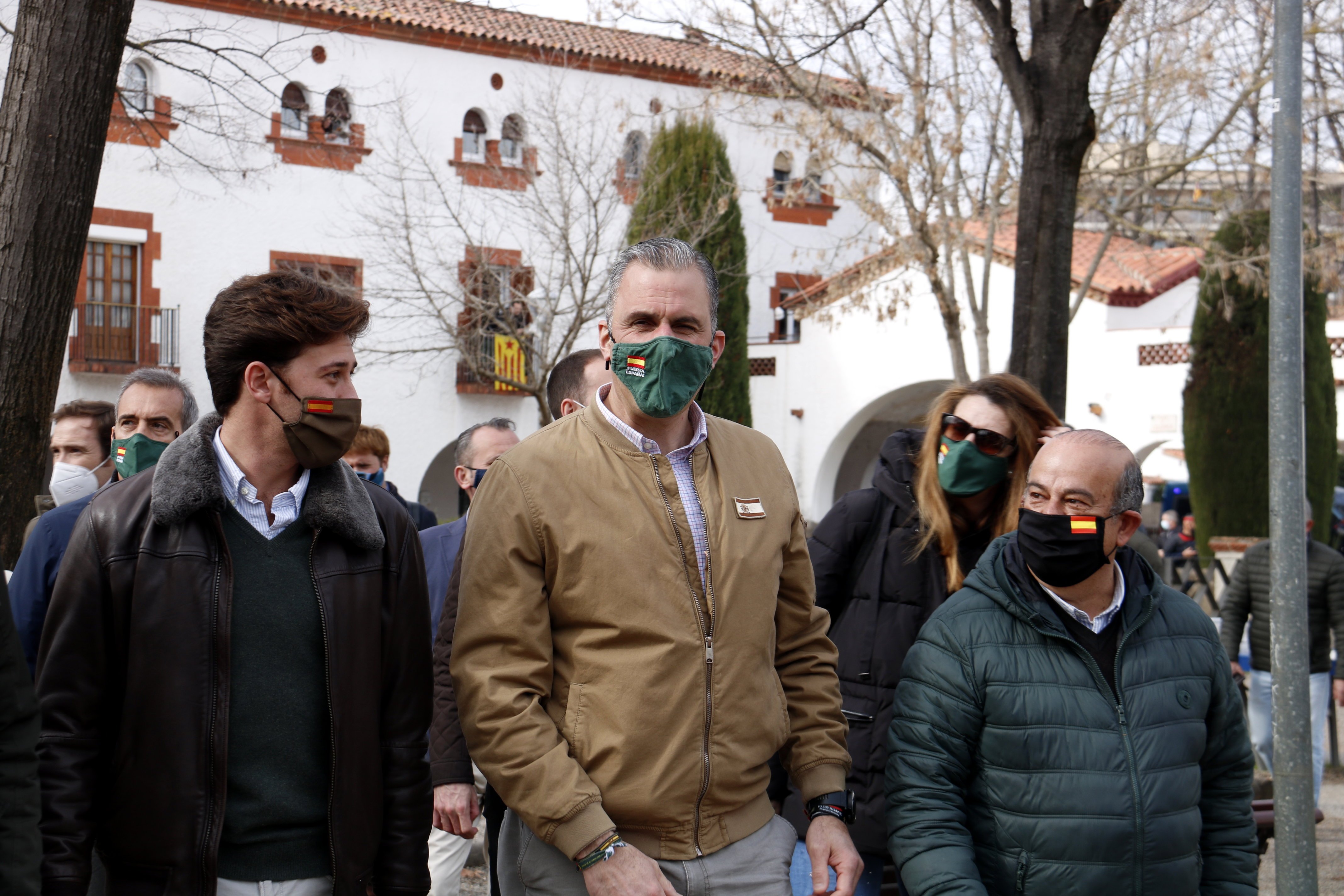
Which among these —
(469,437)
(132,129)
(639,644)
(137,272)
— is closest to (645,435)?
(639,644)

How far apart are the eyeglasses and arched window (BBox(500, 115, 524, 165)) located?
73.5 feet

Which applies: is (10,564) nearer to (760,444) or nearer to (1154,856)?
(760,444)

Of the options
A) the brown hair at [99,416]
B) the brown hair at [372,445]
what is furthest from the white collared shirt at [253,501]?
the brown hair at [372,445]

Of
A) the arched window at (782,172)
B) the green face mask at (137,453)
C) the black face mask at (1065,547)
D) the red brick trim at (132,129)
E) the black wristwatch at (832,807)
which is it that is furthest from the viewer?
the arched window at (782,172)

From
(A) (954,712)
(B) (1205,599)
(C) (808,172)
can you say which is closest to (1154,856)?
(A) (954,712)

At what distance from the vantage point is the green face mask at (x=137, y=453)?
414 cm

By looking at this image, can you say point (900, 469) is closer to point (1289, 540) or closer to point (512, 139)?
point (1289, 540)

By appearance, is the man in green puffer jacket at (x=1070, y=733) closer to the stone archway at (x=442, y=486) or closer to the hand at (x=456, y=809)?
the hand at (x=456, y=809)

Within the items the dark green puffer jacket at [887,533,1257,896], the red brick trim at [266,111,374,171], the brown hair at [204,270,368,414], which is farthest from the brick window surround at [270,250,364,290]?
the dark green puffer jacket at [887,533,1257,896]

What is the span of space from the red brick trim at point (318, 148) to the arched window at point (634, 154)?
4834mm

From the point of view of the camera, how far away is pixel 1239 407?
20.1m

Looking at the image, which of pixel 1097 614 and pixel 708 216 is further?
pixel 708 216

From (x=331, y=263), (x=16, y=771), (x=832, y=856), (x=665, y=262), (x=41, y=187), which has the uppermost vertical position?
(x=331, y=263)

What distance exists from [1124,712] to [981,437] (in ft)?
3.35
